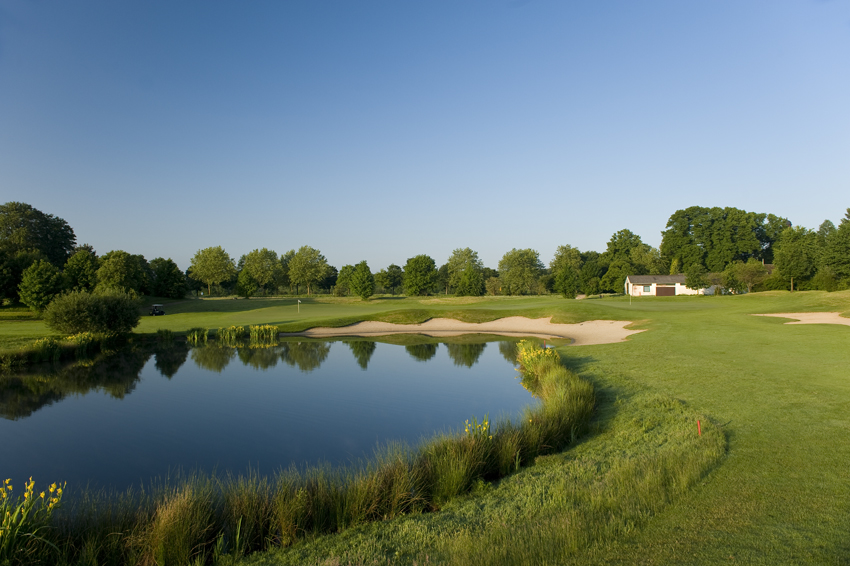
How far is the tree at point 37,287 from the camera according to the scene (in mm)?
34625

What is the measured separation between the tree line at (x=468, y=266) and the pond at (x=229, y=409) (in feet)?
77.6

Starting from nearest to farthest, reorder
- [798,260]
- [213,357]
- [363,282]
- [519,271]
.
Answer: [213,357] < [798,260] < [363,282] < [519,271]

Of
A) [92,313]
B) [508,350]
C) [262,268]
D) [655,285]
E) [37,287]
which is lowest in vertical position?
[508,350]

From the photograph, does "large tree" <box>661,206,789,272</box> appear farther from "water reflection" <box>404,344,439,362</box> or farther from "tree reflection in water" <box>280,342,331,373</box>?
"tree reflection in water" <box>280,342,331,373</box>

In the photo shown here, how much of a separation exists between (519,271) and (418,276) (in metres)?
23.9

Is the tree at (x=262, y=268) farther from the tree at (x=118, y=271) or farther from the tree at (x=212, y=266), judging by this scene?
the tree at (x=118, y=271)

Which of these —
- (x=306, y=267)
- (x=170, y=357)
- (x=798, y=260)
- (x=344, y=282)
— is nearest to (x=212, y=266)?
(x=306, y=267)

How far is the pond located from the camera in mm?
7973

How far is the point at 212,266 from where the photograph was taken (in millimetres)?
70812

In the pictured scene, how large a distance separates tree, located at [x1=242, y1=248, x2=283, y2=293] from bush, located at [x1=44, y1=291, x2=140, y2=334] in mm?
50344

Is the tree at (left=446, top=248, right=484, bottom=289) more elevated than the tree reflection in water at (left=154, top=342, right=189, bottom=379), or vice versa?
the tree at (left=446, top=248, right=484, bottom=289)

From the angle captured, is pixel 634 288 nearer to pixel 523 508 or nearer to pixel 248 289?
pixel 248 289

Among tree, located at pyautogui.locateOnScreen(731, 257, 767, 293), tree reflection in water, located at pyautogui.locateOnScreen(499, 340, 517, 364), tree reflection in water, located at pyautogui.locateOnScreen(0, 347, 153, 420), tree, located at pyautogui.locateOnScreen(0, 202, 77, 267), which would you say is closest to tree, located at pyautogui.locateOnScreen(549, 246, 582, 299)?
tree, located at pyautogui.locateOnScreen(731, 257, 767, 293)

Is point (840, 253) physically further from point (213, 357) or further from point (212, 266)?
point (212, 266)
